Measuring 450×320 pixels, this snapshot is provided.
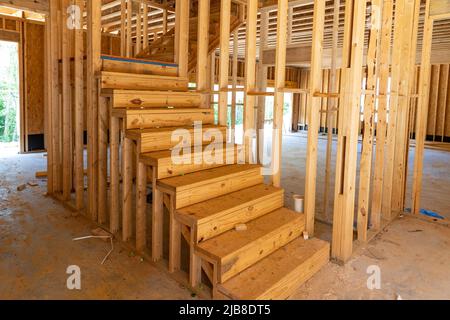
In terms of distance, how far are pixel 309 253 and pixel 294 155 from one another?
20.7 ft

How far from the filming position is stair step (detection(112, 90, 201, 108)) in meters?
3.39

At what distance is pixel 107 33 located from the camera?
365 inches

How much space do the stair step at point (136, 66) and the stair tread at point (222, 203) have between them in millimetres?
1865

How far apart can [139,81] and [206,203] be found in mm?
1692

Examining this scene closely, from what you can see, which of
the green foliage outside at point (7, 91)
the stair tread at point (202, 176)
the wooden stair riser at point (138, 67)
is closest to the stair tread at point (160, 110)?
the wooden stair riser at point (138, 67)

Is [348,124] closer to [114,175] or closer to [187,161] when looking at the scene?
[187,161]

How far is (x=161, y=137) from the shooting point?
10.6 ft

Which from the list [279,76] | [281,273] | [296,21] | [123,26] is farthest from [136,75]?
[296,21]

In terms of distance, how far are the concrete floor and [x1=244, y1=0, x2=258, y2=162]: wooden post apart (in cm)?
130

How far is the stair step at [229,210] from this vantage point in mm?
2596

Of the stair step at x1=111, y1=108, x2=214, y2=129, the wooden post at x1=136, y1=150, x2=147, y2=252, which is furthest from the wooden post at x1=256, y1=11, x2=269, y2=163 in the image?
the wooden post at x1=136, y1=150, x2=147, y2=252

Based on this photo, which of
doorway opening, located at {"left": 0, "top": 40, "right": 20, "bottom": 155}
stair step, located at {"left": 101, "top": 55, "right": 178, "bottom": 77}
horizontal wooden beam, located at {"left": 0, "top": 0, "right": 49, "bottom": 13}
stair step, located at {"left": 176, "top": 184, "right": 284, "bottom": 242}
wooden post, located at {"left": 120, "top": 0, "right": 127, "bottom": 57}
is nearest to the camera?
stair step, located at {"left": 176, "top": 184, "right": 284, "bottom": 242}

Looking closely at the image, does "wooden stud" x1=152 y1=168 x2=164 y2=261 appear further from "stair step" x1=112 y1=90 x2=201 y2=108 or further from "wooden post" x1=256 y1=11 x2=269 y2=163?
"wooden post" x1=256 y1=11 x2=269 y2=163
